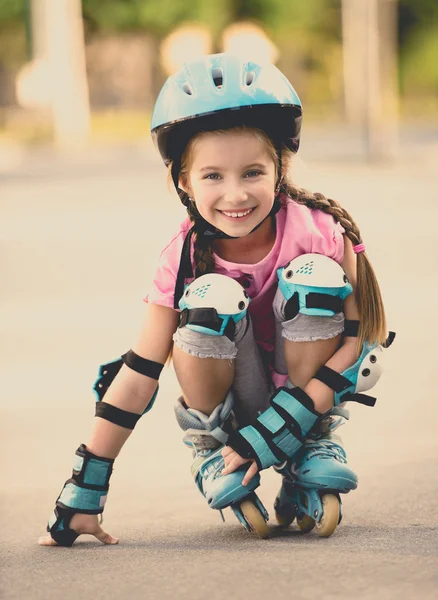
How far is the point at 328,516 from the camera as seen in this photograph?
120 inches

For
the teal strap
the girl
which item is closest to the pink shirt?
the girl

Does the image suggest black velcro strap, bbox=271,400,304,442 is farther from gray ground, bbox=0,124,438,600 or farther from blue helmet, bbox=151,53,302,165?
blue helmet, bbox=151,53,302,165

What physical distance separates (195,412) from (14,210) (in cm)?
1007

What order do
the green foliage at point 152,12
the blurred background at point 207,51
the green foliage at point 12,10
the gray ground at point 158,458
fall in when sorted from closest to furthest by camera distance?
1. the gray ground at point 158,458
2. the blurred background at point 207,51
3. the green foliage at point 152,12
4. the green foliage at point 12,10

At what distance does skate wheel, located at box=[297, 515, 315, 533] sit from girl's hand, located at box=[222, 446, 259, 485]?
212mm

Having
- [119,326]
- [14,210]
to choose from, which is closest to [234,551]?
[119,326]

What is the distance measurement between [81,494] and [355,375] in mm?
776

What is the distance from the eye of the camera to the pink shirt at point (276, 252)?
325 centimetres

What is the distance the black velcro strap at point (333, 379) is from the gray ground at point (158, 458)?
372 mm

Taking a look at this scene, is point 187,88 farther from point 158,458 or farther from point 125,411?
point 158,458

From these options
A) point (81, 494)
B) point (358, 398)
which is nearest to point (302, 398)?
point (358, 398)

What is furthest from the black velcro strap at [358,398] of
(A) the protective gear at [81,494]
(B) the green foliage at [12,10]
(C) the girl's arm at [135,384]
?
(B) the green foliage at [12,10]

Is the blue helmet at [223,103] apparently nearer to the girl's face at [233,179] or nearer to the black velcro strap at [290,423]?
the girl's face at [233,179]

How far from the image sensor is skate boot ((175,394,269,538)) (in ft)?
10.2
